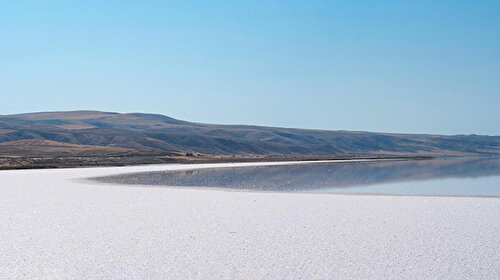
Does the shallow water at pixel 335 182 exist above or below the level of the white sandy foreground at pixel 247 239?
above

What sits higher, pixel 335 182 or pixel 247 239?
pixel 335 182

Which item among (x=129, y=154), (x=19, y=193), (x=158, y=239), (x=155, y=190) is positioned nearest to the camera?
(x=158, y=239)

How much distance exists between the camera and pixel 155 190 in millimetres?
27469

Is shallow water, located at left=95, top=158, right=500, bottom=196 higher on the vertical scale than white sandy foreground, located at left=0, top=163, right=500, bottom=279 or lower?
higher

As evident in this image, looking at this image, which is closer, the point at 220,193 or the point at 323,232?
the point at 323,232

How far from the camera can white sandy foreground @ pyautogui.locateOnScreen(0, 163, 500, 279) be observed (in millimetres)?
10102

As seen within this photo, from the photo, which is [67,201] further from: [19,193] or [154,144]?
[154,144]

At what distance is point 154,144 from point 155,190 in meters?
111

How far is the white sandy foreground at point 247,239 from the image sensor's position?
33.1 ft

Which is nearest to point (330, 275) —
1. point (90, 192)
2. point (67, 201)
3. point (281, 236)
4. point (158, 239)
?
point (281, 236)

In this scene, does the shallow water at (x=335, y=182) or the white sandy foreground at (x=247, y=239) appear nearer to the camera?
the white sandy foreground at (x=247, y=239)

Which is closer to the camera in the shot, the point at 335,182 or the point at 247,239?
the point at 247,239

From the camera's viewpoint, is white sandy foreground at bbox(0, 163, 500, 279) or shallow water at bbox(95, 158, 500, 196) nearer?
white sandy foreground at bbox(0, 163, 500, 279)

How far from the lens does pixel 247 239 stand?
1324 centimetres
